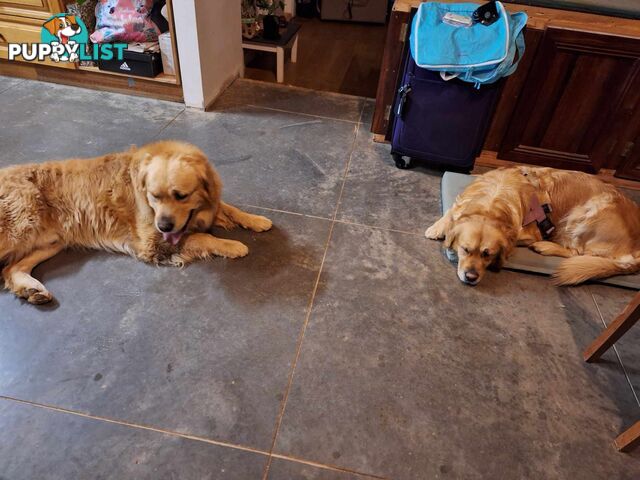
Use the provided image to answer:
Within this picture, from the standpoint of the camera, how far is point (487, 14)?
242cm

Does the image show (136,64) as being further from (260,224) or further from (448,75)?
(448,75)

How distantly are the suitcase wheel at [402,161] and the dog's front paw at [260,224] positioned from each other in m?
1.13

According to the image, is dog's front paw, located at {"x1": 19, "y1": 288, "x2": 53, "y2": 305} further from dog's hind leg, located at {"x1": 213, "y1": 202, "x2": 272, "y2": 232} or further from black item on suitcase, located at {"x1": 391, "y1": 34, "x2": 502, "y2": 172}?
black item on suitcase, located at {"x1": 391, "y1": 34, "x2": 502, "y2": 172}

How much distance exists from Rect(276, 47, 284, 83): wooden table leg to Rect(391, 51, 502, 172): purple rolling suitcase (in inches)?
66.3

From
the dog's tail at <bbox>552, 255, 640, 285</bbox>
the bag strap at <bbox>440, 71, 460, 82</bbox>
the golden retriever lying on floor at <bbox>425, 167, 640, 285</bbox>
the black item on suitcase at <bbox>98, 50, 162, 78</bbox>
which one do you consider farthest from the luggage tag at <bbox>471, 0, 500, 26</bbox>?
the black item on suitcase at <bbox>98, 50, 162, 78</bbox>

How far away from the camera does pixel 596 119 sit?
2.72m

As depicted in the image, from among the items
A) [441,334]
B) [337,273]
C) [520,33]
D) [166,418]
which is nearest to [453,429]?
[441,334]

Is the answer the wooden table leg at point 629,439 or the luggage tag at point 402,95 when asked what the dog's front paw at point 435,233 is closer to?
the luggage tag at point 402,95

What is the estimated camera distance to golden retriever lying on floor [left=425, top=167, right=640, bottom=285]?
201 cm

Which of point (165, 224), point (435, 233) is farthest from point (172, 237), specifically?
point (435, 233)

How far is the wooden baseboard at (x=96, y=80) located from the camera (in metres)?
3.42

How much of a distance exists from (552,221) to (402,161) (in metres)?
1.05

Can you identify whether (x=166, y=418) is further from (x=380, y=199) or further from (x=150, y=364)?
(x=380, y=199)

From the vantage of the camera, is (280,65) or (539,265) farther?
(280,65)
